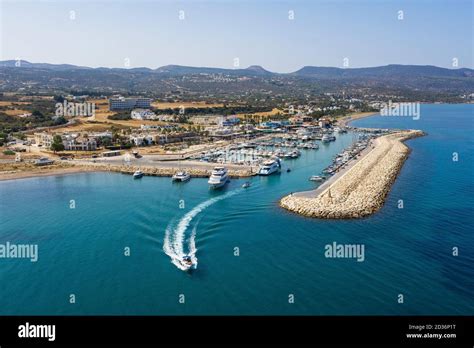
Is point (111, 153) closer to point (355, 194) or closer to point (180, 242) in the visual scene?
point (355, 194)

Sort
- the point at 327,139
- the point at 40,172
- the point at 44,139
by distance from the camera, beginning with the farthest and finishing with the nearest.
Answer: the point at 327,139
the point at 44,139
the point at 40,172

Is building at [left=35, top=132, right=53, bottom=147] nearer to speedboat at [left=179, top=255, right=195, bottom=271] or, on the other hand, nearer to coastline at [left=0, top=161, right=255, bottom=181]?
coastline at [left=0, top=161, right=255, bottom=181]

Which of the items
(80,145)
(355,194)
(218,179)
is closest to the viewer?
(355,194)

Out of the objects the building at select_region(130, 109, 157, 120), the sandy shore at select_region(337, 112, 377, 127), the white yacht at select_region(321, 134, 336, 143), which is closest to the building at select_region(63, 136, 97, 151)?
the white yacht at select_region(321, 134, 336, 143)

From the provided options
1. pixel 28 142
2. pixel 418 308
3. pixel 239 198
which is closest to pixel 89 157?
pixel 28 142

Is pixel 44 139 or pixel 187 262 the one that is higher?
pixel 44 139

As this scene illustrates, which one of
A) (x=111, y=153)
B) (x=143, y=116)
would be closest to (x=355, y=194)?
(x=111, y=153)
